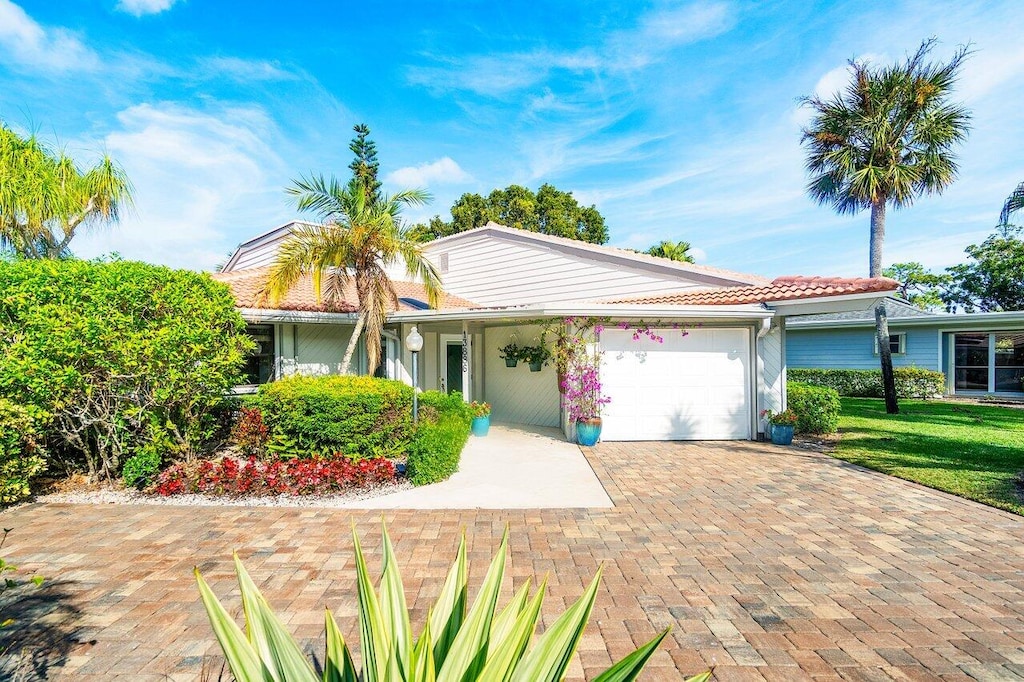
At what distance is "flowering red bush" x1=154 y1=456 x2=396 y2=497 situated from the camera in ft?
19.5

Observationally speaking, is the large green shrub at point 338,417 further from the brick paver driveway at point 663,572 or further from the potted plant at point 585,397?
the potted plant at point 585,397

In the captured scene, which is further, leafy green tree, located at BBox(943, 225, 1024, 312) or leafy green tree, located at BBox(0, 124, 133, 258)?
leafy green tree, located at BBox(943, 225, 1024, 312)

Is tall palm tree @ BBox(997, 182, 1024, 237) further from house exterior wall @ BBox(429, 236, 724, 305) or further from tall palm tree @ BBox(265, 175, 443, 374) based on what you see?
tall palm tree @ BBox(265, 175, 443, 374)

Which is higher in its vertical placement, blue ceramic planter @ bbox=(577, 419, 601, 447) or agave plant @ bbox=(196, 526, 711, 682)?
agave plant @ bbox=(196, 526, 711, 682)

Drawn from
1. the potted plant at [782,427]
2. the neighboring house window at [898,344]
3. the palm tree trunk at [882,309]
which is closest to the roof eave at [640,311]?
the potted plant at [782,427]

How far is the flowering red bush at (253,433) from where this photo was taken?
7.17 metres

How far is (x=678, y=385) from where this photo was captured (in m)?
9.55

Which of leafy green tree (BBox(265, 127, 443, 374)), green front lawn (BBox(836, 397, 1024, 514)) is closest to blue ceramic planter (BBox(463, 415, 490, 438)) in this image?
leafy green tree (BBox(265, 127, 443, 374))

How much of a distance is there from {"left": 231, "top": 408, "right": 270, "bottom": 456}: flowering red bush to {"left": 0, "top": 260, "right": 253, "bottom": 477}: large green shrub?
1.87 ft

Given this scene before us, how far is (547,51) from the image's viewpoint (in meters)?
11.6

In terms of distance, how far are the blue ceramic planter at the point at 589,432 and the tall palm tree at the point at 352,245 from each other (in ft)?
14.6

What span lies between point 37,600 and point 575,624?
175 inches

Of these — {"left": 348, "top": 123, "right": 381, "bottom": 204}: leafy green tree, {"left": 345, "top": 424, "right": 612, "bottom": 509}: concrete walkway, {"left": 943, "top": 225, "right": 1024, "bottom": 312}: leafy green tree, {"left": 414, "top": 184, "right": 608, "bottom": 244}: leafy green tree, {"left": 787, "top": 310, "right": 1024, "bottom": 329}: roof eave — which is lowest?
{"left": 345, "top": 424, "right": 612, "bottom": 509}: concrete walkway

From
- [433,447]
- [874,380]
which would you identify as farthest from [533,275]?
[874,380]
